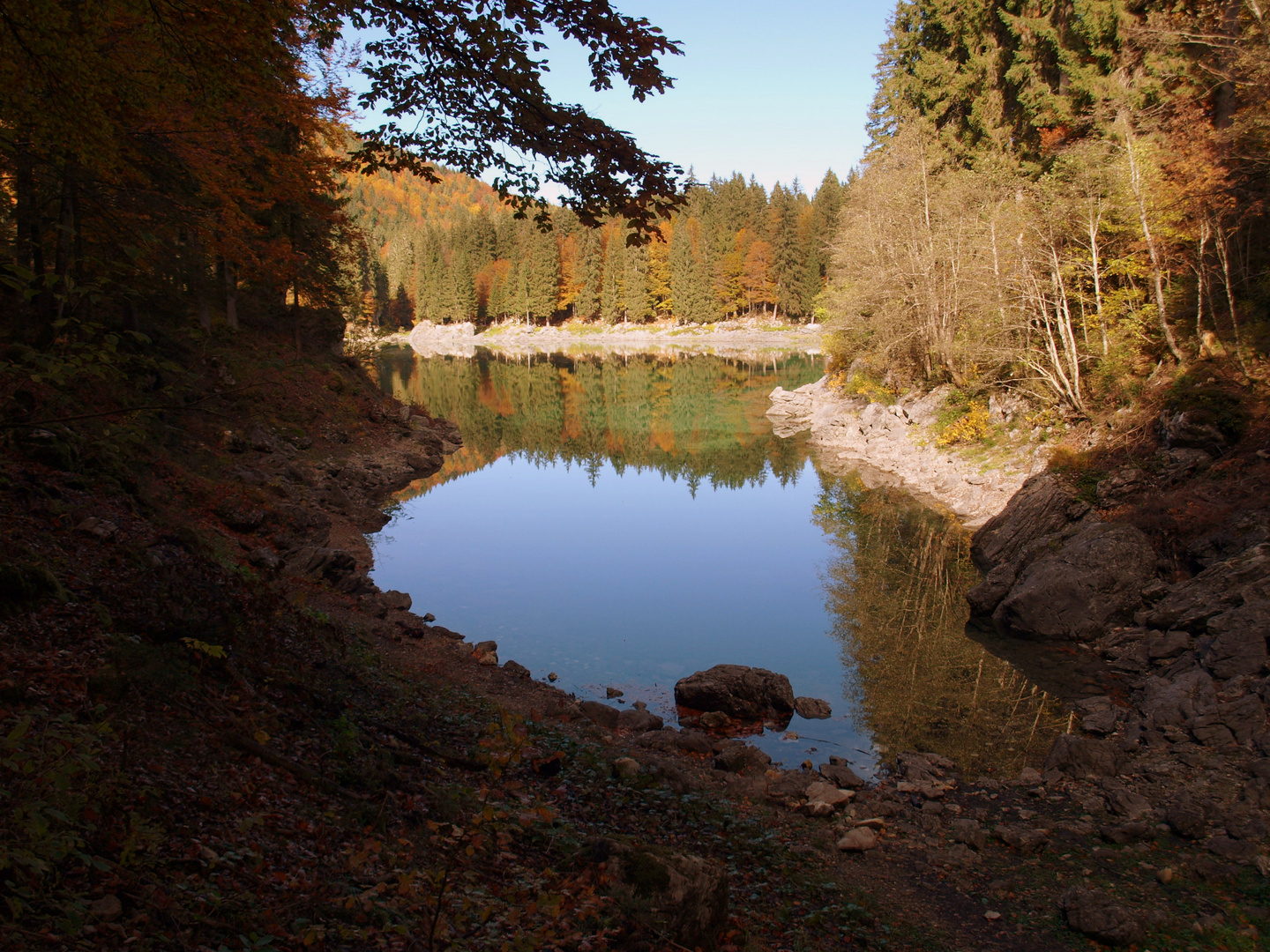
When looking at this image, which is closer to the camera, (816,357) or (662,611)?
(662,611)

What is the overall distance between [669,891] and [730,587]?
37.6 ft

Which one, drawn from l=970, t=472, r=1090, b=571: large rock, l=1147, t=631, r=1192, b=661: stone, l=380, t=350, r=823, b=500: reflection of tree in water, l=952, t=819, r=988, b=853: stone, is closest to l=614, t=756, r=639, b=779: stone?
l=952, t=819, r=988, b=853: stone

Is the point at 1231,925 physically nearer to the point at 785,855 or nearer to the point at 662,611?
the point at 785,855

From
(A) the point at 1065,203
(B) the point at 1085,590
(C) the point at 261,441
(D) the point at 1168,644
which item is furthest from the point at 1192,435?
(C) the point at 261,441

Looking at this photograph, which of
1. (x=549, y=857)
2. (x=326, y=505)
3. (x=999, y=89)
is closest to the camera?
(x=549, y=857)

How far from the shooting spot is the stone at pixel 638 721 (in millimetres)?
9539

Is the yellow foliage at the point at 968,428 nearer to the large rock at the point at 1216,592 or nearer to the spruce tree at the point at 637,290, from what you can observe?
the large rock at the point at 1216,592

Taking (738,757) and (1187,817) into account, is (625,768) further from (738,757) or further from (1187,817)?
(1187,817)

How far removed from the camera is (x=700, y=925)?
14.9 ft

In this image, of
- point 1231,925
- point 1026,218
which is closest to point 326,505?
point 1231,925

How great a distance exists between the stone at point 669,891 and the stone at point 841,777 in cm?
369

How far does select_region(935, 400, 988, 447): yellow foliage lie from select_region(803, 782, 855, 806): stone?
17540 mm

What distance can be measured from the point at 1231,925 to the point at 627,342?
84188 millimetres

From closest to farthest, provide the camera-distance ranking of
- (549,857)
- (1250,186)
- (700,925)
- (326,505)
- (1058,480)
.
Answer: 1. (700,925)
2. (549,857)
3. (1250,186)
4. (1058,480)
5. (326,505)
